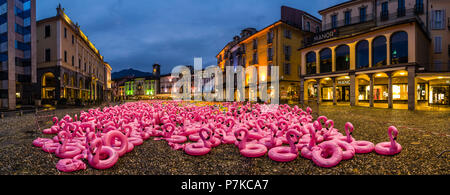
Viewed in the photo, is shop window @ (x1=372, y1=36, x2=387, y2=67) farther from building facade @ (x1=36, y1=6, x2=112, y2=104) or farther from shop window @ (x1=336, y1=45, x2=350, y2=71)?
building facade @ (x1=36, y1=6, x2=112, y2=104)

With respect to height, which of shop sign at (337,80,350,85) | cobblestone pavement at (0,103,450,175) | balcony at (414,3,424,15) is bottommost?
cobblestone pavement at (0,103,450,175)

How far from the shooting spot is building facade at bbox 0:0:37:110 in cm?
1628

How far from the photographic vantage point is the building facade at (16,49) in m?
16.3

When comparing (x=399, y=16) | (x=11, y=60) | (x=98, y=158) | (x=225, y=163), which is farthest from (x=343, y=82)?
(x=11, y=60)

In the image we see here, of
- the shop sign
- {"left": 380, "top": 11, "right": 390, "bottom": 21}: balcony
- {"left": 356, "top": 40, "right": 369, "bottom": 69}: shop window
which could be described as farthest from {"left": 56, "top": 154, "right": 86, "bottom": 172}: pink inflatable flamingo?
{"left": 380, "top": 11, "right": 390, "bottom": 21}: balcony

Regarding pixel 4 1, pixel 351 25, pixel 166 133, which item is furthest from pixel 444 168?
pixel 4 1

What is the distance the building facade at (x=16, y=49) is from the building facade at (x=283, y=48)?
3012 cm

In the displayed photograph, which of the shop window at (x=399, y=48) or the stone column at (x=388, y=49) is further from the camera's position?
the stone column at (x=388, y=49)

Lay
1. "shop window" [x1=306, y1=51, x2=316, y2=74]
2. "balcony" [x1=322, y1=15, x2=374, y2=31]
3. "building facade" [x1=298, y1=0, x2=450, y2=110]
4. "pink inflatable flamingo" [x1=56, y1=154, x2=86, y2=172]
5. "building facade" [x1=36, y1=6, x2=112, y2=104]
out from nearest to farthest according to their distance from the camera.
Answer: "pink inflatable flamingo" [x1=56, y1=154, x2=86, y2=172], "building facade" [x1=298, y1=0, x2=450, y2=110], "balcony" [x1=322, y1=15, x2=374, y2=31], "shop window" [x1=306, y1=51, x2=316, y2=74], "building facade" [x1=36, y1=6, x2=112, y2=104]

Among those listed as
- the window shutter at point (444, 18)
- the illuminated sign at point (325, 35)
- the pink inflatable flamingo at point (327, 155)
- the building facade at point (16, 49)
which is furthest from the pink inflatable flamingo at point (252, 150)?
the window shutter at point (444, 18)

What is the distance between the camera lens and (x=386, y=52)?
17.3m

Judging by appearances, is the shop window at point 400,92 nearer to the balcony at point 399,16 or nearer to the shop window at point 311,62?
the balcony at point 399,16

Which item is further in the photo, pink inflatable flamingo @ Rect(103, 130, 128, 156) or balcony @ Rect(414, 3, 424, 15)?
balcony @ Rect(414, 3, 424, 15)

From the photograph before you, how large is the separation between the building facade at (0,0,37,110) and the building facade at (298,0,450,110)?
1260 inches
